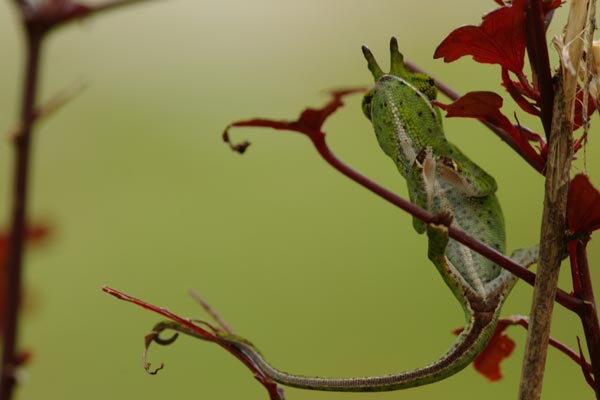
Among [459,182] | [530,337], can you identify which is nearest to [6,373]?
[530,337]

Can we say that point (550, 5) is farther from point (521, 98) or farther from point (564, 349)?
point (564, 349)

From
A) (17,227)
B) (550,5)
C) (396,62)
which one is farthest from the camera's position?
(396,62)

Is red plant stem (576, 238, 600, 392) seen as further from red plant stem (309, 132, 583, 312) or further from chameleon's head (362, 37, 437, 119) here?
chameleon's head (362, 37, 437, 119)

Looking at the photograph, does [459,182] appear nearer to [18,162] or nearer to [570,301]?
[570,301]

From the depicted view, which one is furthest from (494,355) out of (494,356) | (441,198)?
(441,198)

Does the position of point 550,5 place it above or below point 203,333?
above

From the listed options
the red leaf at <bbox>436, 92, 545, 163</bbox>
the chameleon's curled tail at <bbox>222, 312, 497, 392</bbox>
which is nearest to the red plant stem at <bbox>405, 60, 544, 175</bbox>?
the red leaf at <bbox>436, 92, 545, 163</bbox>

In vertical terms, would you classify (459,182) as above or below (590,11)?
below
